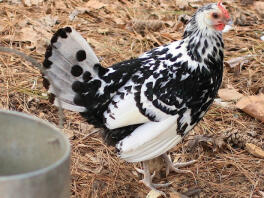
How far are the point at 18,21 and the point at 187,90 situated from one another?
81.0 inches

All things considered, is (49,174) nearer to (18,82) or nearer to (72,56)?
(72,56)

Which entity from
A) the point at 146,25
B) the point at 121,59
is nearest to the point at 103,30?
the point at 146,25

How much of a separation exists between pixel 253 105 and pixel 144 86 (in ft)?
3.60

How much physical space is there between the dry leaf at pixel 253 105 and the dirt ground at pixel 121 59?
0.05 m

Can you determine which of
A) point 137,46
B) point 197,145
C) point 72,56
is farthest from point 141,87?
point 137,46

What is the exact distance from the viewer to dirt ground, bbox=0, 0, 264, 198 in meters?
2.82

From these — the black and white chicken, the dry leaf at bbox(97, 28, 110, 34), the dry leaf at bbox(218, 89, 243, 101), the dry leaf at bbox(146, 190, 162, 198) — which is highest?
the black and white chicken

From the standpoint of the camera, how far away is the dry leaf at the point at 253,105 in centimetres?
327

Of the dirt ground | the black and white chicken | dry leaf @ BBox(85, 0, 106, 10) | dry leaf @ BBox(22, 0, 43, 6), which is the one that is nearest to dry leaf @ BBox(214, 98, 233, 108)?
the dirt ground

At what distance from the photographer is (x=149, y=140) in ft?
8.03

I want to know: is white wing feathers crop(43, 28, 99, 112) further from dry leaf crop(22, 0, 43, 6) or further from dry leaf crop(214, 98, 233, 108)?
dry leaf crop(22, 0, 43, 6)

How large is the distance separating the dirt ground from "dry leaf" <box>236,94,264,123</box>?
5 cm

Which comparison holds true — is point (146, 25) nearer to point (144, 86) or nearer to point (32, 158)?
point (144, 86)

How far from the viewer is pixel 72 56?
2.51m
